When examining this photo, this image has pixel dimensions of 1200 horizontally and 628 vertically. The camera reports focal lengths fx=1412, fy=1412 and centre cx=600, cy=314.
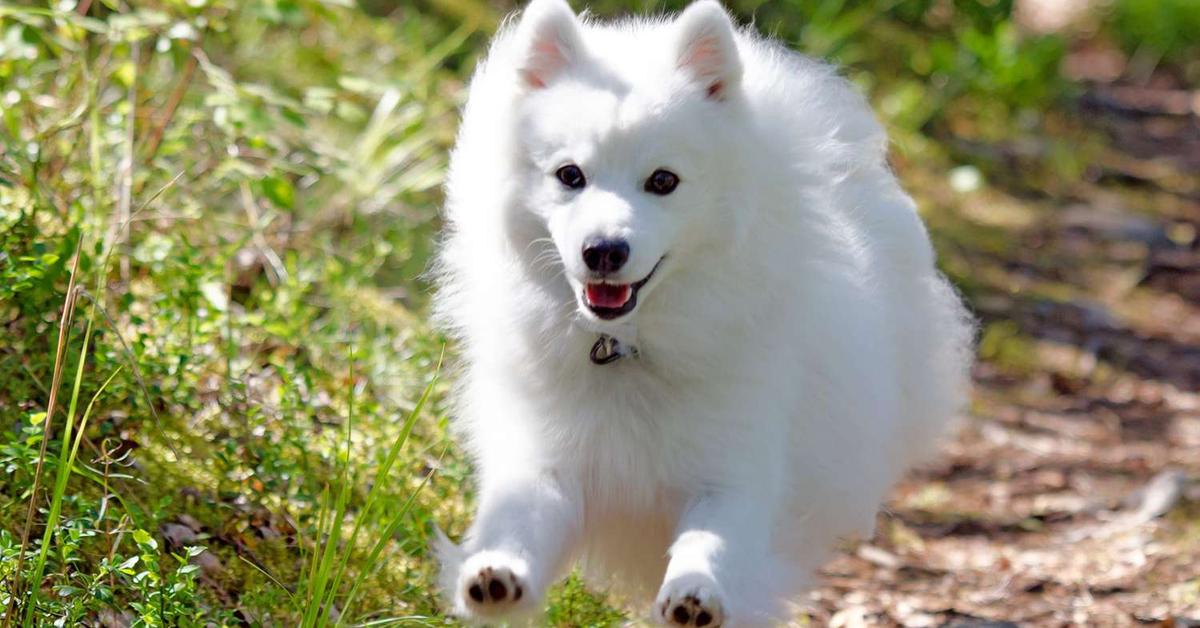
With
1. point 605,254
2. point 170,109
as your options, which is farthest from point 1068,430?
point 170,109

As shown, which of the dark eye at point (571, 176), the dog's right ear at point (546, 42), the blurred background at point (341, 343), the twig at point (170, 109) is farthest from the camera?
the twig at point (170, 109)

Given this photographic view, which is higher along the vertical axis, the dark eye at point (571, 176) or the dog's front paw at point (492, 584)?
the dark eye at point (571, 176)

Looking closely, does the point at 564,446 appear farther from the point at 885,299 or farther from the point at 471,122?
the point at 885,299

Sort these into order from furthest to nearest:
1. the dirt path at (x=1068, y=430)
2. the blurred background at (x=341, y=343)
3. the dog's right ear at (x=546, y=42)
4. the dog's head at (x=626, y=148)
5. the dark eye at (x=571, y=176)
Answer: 1. the dirt path at (x=1068, y=430)
2. the blurred background at (x=341, y=343)
3. the dog's right ear at (x=546, y=42)
4. the dark eye at (x=571, y=176)
5. the dog's head at (x=626, y=148)

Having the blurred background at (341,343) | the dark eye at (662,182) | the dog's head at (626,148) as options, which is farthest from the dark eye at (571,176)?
the blurred background at (341,343)

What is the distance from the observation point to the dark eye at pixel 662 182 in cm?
317

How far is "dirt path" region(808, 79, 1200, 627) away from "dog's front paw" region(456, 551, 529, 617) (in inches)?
64.9

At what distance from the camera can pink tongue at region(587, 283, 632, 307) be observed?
3133 mm

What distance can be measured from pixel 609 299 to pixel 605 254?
0.16 meters

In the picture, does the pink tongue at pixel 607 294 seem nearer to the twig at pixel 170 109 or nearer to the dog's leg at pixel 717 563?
the dog's leg at pixel 717 563

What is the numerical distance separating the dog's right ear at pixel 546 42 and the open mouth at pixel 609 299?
565 mm

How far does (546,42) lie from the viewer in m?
3.36

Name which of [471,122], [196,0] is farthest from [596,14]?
[471,122]

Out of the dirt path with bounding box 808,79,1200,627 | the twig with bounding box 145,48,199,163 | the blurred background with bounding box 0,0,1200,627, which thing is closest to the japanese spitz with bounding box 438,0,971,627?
the blurred background with bounding box 0,0,1200,627
